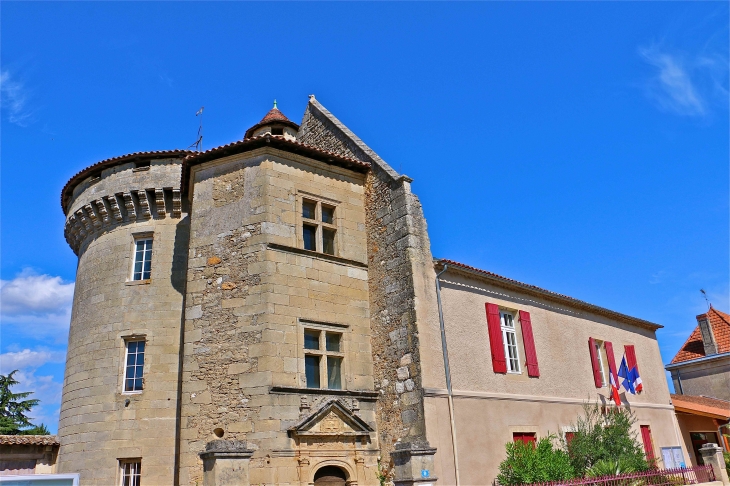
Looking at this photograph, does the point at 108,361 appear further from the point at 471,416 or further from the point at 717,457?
the point at 717,457

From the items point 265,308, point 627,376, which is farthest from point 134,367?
point 627,376

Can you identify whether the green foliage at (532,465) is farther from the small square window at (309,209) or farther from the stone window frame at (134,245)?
the stone window frame at (134,245)

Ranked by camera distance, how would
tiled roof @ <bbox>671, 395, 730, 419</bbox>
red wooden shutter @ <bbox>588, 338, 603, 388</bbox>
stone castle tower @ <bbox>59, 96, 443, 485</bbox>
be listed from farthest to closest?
tiled roof @ <bbox>671, 395, 730, 419</bbox>, red wooden shutter @ <bbox>588, 338, 603, 388</bbox>, stone castle tower @ <bbox>59, 96, 443, 485</bbox>

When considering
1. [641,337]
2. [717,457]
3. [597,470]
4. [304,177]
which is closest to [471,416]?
[597,470]

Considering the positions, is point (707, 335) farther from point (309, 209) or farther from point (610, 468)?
point (309, 209)

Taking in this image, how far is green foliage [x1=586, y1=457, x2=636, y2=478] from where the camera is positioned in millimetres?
13492

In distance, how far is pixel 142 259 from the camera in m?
15.3

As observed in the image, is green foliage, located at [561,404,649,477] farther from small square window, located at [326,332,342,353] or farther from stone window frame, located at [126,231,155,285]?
stone window frame, located at [126,231,155,285]

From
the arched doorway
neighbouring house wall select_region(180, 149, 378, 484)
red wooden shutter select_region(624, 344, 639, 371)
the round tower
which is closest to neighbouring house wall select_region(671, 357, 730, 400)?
red wooden shutter select_region(624, 344, 639, 371)

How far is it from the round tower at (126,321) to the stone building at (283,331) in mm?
43

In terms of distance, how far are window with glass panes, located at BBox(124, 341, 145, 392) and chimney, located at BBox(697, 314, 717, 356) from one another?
84.8ft

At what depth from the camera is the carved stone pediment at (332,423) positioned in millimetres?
11258

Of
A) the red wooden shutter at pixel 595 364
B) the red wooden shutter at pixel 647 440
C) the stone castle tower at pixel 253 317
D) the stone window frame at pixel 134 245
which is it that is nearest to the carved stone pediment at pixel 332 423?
the stone castle tower at pixel 253 317

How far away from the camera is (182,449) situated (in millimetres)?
11656
